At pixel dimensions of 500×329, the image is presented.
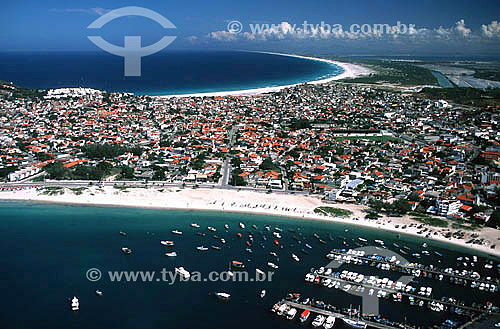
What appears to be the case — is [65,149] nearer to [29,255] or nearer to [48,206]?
[48,206]

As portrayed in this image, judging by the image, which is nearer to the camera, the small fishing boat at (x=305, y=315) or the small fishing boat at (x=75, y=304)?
the small fishing boat at (x=305, y=315)

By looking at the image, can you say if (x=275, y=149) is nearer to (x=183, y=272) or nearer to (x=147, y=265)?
(x=147, y=265)

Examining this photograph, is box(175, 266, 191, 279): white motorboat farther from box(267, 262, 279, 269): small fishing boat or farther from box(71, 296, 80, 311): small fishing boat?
box(71, 296, 80, 311): small fishing boat

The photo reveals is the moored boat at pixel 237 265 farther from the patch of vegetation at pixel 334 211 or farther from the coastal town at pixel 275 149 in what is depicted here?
the coastal town at pixel 275 149

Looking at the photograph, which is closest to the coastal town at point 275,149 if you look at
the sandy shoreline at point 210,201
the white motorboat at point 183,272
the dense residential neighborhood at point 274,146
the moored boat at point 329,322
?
the dense residential neighborhood at point 274,146

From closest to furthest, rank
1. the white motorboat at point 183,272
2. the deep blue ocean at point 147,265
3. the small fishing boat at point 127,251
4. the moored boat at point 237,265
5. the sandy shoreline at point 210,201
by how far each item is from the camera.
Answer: the deep blue ocean at point 147,265, the white motorboat at point 183,272, the moored boat at point 237,265, the small fishing boat at point 127,251, the sandy shoreline at point 210,201

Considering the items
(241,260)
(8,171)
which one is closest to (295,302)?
(241,260)

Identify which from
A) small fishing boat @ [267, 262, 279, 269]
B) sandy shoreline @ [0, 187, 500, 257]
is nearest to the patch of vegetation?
sandy shoreline @ [0, 187, 500, 257]
